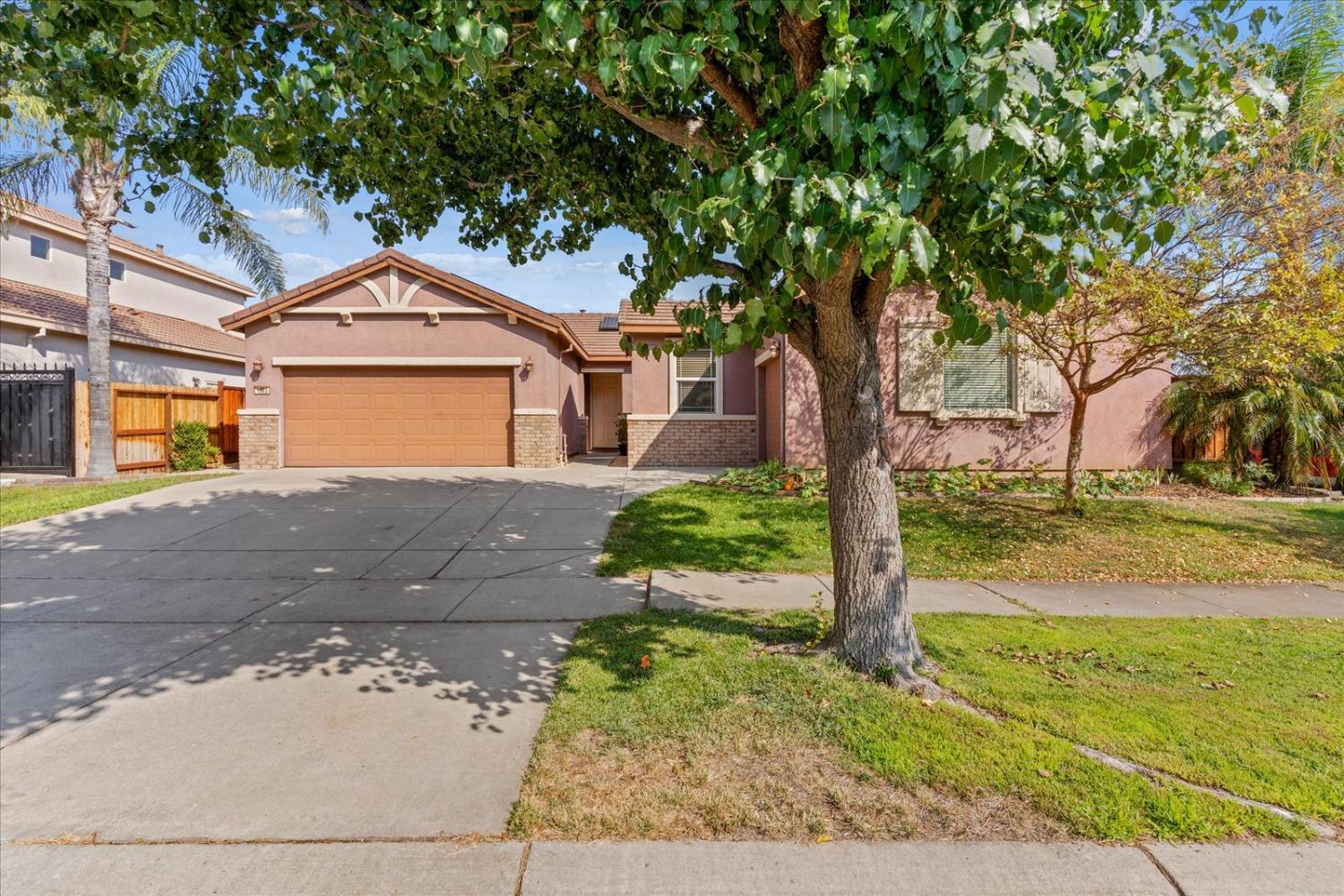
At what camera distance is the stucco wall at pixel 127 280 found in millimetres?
16797

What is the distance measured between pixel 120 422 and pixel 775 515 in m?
14.4

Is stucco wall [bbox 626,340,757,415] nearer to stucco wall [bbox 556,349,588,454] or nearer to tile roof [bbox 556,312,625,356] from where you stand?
stucco wall [bbox 556,349,588,454]

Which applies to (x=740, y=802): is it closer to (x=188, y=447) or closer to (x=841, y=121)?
(x=841, y=121)

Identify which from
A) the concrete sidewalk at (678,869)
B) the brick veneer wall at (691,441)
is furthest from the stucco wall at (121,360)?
the concrete sidewalk at (678,869)

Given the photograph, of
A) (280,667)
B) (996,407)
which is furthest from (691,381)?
(280,667)

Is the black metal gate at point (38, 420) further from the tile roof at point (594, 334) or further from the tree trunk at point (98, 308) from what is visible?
the tile roof at point (594, 334)

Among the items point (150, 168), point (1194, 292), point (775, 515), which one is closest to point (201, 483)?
point (150, 168)

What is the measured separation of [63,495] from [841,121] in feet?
44.8

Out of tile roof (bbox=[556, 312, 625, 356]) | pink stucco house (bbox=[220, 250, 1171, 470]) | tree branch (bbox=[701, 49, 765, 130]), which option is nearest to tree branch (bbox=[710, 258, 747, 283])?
tree branch (bbox=[701, 49, 765, 130])

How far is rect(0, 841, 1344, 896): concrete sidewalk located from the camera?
7.92ft

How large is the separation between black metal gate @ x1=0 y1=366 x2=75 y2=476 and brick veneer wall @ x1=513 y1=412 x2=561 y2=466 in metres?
9.03

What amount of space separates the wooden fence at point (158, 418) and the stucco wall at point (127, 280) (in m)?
2.68

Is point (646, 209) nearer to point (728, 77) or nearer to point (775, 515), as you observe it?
point (728, 77)

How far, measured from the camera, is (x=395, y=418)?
1466cm
